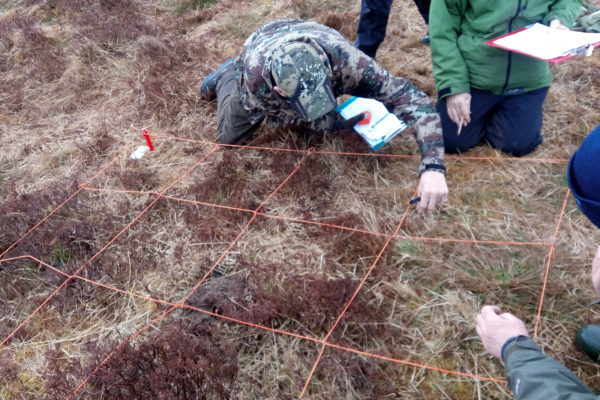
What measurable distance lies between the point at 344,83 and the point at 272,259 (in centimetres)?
130

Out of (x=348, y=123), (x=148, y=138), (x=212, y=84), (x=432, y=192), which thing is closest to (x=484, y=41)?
(x=348, y=123)

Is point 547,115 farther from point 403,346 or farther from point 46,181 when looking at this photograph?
point 46,181

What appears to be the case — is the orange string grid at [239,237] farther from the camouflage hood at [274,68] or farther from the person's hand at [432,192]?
the camouflage hood at [274,68]

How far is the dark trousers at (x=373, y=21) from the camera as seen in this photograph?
418cm

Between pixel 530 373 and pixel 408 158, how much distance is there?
7.13ft

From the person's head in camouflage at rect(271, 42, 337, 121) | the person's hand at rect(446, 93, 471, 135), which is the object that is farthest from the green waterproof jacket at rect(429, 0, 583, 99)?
the person's head in camouflage at rect(271, 42, 337, 121)

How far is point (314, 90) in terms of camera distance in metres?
2.66

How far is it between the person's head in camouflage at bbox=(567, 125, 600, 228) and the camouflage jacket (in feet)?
4.31

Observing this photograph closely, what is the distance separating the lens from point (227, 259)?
9.85ft

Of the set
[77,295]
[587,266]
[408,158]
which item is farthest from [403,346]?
[77,295]

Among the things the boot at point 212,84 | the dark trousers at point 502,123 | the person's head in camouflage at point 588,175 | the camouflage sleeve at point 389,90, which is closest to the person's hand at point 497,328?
the person's head in camouflage at point 588,175

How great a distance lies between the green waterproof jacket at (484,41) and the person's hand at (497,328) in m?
1.69

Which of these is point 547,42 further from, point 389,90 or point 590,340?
point 590,340

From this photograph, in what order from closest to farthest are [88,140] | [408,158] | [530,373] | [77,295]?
[530,373], [77,295], [408,158], [88,140]
